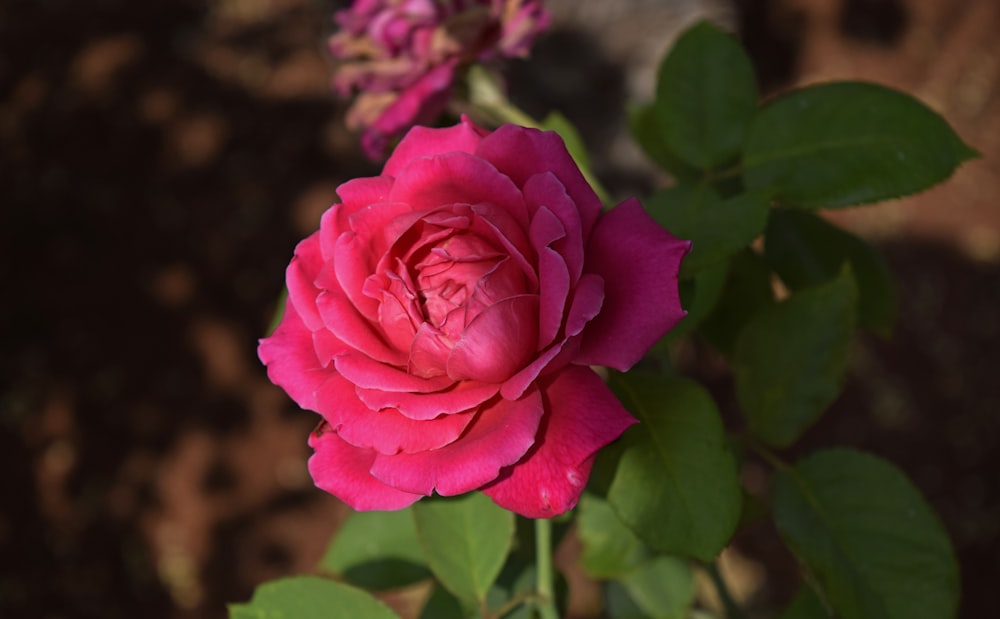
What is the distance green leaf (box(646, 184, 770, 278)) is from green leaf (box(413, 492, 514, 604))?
300mm

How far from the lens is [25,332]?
2.64m

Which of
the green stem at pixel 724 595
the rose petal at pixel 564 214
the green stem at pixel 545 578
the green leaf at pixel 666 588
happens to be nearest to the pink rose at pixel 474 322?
the rose petal at pixel 564 214

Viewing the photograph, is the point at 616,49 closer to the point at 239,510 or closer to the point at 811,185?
the point at 239,510

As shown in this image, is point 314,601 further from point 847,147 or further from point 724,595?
point 847,147

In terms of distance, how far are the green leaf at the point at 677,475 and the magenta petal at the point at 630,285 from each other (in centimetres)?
→ 14

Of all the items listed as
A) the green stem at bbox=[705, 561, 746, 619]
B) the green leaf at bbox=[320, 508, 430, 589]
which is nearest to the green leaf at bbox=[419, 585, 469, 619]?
the green leaf at bbox=[320, 508, 430, 589]

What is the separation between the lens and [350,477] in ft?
1.91

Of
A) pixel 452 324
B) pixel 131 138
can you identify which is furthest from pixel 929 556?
pixel 131 138

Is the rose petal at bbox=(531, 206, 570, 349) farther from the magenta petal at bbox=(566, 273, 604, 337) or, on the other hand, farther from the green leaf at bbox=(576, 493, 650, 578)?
the green leaf at bbox=(576, 493, 650, 578)

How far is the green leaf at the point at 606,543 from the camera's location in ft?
3.18

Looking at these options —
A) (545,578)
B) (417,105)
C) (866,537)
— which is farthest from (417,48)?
(866,537)

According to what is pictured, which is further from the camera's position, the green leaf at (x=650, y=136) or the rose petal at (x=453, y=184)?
the green leaf at (x=650, y=136)

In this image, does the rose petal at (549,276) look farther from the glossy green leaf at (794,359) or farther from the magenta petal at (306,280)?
the glossy green leaf at (794,359)

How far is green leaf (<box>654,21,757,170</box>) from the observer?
0.88 meters
